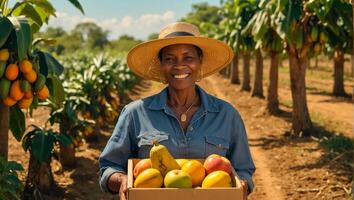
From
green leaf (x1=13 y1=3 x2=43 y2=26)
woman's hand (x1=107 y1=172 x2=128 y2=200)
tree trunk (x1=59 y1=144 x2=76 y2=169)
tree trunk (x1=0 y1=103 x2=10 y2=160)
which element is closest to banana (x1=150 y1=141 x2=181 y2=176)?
woman's hand (x1=107 y1=172 x2=128 y2=200)

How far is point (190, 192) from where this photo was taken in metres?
2.26

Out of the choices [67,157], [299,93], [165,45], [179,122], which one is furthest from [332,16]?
[179,122]

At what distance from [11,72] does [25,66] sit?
0.45 ft

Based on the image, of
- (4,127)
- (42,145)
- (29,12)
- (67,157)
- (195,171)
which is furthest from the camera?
(67,157)

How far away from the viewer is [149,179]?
2355mm

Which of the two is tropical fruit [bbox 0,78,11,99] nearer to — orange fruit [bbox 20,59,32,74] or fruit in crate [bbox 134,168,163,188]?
orange fruit [bbox 20,59,32,74]

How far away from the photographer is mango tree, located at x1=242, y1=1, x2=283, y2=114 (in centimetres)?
984

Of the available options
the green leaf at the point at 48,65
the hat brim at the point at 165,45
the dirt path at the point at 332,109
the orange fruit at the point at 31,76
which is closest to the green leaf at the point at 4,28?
the orange fruit at the point at 31,76

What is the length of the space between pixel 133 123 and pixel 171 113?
24 cm

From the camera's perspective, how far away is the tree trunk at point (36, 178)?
5.93 m

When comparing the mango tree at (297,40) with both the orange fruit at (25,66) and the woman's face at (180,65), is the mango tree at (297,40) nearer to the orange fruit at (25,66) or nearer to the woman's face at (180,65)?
the orange fruit at (25,66)

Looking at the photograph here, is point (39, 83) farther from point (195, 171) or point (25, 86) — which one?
point (195, 171)

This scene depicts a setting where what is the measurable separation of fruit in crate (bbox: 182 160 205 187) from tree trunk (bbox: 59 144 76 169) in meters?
5.36

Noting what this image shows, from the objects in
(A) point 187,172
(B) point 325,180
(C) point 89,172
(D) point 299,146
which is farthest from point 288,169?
(A) point 187,172
